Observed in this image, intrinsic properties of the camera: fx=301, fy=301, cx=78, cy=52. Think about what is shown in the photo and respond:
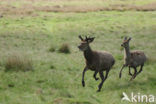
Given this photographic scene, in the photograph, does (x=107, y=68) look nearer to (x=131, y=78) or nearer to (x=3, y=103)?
(x=131, y=78)

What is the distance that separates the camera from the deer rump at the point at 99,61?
32.2 ft

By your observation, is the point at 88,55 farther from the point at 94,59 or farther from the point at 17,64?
the point at 17,64

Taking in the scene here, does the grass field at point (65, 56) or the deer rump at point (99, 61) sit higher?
the deer rump at point (99, 61)

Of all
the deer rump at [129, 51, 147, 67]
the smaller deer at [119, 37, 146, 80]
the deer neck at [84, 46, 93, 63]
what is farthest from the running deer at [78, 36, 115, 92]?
the deer rump at [129, 51, 147, 67]

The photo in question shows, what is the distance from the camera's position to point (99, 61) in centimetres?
998

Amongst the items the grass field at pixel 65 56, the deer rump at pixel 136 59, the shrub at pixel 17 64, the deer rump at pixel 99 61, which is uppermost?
the deer rump at pixel 99 61

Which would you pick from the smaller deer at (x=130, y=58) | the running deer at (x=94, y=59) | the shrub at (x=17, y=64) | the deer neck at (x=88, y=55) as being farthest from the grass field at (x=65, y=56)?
the deer neck at (x=88, y=55)

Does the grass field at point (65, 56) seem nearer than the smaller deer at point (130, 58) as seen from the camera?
Yes

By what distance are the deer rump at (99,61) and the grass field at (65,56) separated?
75cm

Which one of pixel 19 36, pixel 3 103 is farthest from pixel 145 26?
pixel 3 103

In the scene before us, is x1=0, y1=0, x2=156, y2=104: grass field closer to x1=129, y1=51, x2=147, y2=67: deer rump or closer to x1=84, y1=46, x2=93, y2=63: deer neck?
x1=129, y1=51, x2=147, y2=67: deer rump

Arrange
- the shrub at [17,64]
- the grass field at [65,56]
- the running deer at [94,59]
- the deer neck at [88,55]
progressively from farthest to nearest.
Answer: the shrub at [17,64]
the deer neck at [88,55]
the running deer at [94,59]
the grass field at [65,56]

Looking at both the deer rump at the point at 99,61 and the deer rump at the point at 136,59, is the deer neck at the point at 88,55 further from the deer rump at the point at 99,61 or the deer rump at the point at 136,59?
the deer rump at the point at 136,59

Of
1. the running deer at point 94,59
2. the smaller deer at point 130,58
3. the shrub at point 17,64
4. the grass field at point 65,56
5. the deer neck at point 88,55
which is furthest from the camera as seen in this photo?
the shrub at point 17,64
